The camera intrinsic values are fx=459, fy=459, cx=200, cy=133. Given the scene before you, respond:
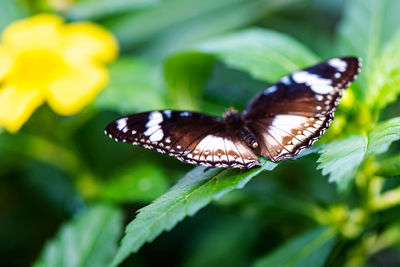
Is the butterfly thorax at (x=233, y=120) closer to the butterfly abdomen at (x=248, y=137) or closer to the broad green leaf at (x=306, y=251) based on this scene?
the butterfly abdomen at (x=248, y=137)

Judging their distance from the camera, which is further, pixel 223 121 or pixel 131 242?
pixel 223 121

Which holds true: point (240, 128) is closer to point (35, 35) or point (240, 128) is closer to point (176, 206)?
point (176, 206)

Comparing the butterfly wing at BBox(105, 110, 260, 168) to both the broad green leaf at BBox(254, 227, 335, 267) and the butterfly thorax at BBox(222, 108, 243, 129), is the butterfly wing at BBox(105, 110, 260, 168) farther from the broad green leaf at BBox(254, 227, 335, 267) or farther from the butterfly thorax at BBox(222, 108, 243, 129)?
the broad green leaf at BBox(254, 227, 335, 267)

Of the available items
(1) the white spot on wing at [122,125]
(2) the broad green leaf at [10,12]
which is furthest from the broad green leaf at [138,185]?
(2) the broad green leaf at [10,12]

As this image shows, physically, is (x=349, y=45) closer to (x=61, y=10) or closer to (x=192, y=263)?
(x=192, y=263)

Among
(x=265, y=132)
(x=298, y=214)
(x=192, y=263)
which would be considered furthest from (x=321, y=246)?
(x=192, y=263)

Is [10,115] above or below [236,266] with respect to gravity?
above
